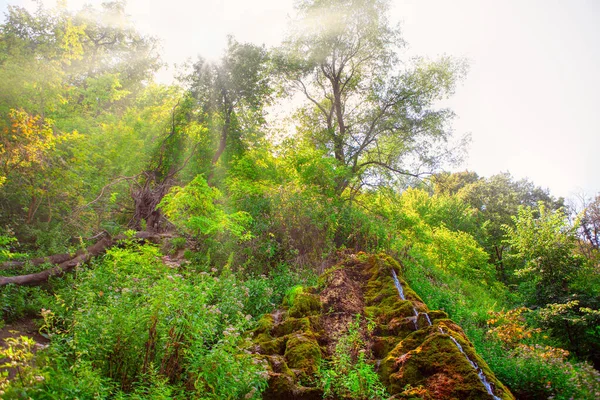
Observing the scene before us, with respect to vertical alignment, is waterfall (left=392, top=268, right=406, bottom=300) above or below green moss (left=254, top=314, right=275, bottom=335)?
above

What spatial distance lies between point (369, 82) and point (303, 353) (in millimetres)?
15697

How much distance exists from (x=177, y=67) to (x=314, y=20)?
25.1 ft

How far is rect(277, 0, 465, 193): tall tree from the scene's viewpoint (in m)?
16.7

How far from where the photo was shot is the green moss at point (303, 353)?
15.8 feet

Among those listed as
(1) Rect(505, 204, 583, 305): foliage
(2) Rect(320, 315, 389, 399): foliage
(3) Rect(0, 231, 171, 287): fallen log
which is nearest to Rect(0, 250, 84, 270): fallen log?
(3) Rect(0, 231, 171, 287): fallen log

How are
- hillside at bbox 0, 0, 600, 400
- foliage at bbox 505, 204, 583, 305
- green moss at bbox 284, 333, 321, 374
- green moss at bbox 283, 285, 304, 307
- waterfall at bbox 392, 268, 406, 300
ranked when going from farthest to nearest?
foliage at bbox 505, 204, 583, 305 < green moss at bbox 283, 285, 304, 307 < waterfall at bbox 392, 268, 406, 300 < green moss at bbox 284, 333, 321, 374 < hillside at bbox 0, 0, 600, 400

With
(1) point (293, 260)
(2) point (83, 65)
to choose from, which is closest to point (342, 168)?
(1) point (293, 260)

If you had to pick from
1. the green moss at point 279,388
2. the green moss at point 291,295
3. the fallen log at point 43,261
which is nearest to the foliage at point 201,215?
the green moss at point 291,295

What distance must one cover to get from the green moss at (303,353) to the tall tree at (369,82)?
36.2 ft

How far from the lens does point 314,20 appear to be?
56.5 feet

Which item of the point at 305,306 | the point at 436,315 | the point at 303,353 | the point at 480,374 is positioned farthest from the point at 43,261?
the point at 480,374

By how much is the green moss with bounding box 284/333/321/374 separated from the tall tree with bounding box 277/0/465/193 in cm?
1103

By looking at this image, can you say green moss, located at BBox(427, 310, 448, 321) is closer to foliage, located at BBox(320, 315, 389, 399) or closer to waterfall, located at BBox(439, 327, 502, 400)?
waterfall, located at BBox(439, 327, 502, 400)

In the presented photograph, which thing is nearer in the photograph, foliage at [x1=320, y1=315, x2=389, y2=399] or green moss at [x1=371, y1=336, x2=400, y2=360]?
foliage at [x1=320, y1=315, x2=389, y2=399]
